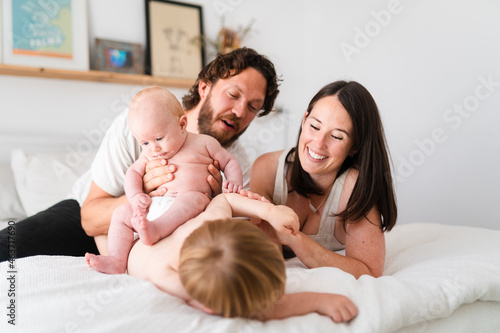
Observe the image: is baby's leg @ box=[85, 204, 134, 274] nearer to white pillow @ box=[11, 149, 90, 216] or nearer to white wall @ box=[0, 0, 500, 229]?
white pillow @ box=[11, 149, 90, 216]

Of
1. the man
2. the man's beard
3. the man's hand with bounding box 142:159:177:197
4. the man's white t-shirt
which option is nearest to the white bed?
the man's hand with bounding box 142:159:177:197

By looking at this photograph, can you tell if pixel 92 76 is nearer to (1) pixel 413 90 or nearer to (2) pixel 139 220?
(2) pixel 139 220

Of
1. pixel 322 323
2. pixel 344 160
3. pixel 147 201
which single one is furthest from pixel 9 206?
pixel 322 323

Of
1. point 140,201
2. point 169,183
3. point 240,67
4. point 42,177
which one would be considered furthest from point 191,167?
point 42,177

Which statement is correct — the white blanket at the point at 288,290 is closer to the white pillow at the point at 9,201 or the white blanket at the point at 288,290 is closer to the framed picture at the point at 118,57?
the white pillow at the point at 9,201

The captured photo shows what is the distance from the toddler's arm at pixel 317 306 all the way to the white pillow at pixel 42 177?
1.79 m

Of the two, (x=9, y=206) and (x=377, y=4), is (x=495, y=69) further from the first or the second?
(x=9, y=206)

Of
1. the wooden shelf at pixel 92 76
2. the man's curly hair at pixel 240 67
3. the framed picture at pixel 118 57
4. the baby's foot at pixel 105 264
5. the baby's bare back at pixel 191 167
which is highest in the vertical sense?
the framed picture at pixel 118 57

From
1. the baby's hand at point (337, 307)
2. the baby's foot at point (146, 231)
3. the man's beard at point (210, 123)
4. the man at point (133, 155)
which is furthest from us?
the man's beard at point (210, 123)

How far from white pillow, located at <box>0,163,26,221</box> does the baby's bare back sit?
149cm

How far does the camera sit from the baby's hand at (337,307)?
0.88 m

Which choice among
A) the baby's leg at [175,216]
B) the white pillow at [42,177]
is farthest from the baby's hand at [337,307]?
the white pillow at [42,177]

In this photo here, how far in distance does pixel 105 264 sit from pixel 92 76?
2025mm

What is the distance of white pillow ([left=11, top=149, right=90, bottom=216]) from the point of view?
2.25m
